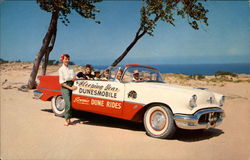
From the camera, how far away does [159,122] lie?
4.52 m

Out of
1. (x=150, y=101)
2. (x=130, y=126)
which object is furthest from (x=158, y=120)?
(x=130, y=126)

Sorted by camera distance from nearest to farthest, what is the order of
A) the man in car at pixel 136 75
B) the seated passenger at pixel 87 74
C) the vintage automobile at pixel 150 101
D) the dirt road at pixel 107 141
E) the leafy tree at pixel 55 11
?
the dirt road at pixel 107 141, the vintage automobile at pixel 150 101, the man in car at pixel 136 75, the seated passenger at pixel 87 74, the leafy tree at pixel 55 11

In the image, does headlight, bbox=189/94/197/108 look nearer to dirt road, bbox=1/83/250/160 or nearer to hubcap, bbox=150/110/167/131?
hubcap, bbox=150/110/167/131

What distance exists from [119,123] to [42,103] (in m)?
4.00

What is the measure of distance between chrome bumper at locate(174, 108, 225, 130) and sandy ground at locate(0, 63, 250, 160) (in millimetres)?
296

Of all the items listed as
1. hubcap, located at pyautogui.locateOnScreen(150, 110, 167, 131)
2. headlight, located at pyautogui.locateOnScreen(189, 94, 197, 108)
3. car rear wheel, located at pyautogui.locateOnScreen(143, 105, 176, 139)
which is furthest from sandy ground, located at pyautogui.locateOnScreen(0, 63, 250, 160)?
headlight, located at pyautogui.locateOnScreen(189, 94, 197, 108)

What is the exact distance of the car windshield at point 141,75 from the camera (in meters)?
5.27

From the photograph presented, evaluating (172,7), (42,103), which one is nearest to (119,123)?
(42,103)

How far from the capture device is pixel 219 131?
5.21m

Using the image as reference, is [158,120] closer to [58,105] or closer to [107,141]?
[107,141]

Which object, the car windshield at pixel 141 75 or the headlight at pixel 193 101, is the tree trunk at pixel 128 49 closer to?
the car windshield at pixel 141 75

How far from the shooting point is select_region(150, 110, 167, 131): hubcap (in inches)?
177

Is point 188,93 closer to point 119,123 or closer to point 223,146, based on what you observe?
point 223,146

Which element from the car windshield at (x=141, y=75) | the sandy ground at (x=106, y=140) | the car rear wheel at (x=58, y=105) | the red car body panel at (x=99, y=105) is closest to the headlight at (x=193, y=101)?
the sandy ground at (x=106, y=140)
